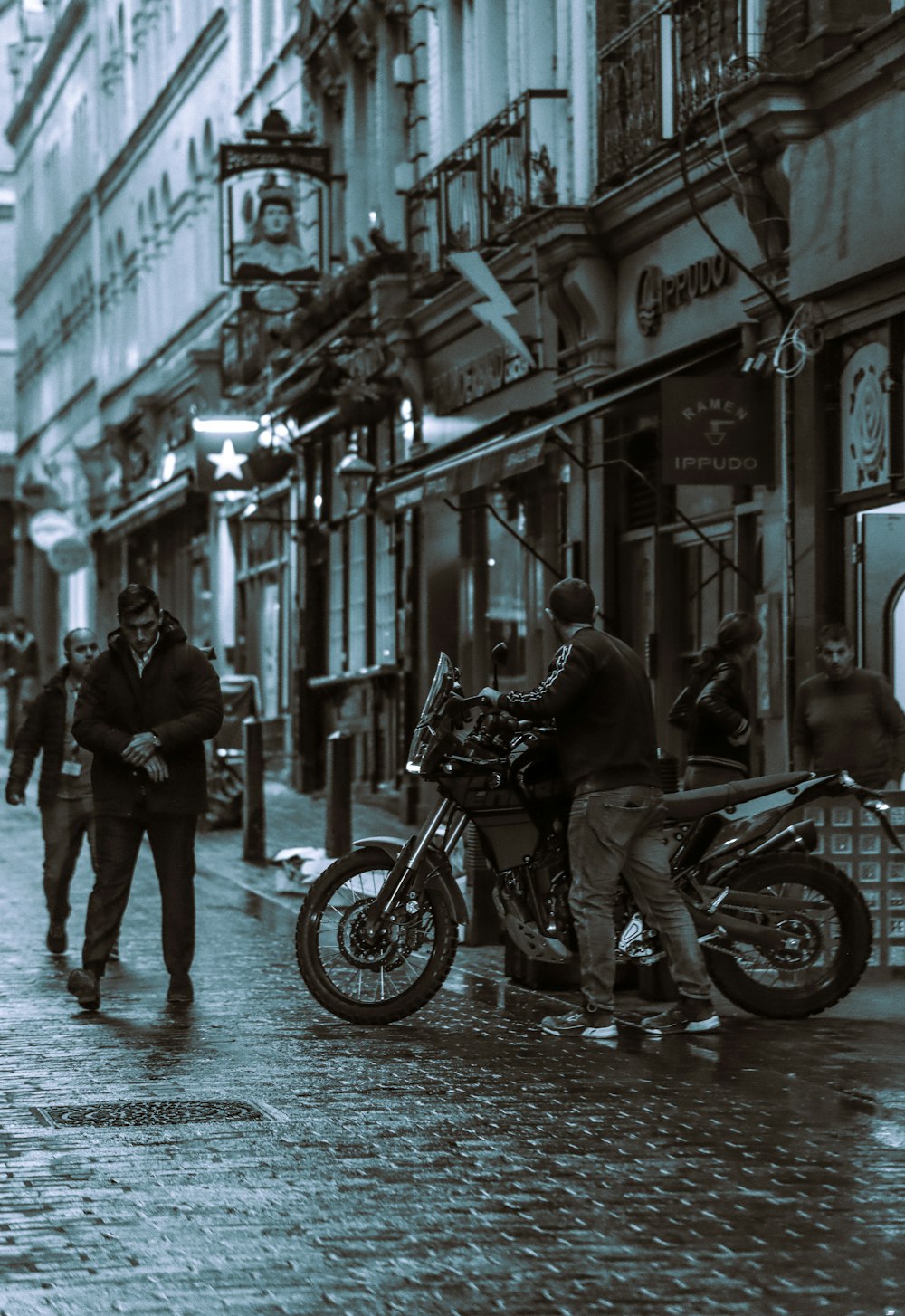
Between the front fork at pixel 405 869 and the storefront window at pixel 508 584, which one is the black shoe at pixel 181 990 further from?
the storefront window at pixel 508 584

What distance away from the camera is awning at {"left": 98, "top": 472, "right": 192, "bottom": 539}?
116 ft

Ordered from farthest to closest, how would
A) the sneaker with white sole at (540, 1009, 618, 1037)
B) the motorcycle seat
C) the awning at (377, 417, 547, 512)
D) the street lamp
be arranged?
the street lamp
the awning at (377, 417, 547, 512)
the motorcycle seat
the sneaker with white sole at (540, 1009, 618, 1037)

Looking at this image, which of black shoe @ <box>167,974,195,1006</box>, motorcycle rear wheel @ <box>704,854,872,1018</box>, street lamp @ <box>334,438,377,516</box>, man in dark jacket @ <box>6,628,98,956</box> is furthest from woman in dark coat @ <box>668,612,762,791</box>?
street lamp @ <box>334,438,377,516</box>

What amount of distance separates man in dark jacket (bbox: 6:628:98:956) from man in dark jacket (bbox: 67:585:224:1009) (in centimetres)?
204

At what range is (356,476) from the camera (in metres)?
25.8

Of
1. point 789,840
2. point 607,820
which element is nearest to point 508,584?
point 789,840

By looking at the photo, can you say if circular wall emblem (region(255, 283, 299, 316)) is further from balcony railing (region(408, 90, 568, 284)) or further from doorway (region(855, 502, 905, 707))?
doorway (region(855, 502, 905, 707))

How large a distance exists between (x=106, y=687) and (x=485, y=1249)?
5.47 m

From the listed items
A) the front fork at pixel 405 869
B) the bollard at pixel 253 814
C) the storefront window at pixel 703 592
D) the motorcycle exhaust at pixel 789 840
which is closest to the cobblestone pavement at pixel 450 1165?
the front fork at pixel 405 869

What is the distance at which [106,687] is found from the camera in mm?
11391

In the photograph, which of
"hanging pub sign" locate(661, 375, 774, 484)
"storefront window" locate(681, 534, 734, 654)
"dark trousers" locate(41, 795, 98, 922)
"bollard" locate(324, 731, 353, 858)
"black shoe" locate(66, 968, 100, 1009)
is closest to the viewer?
"black shoe" locate(66, 968, 100, 1009)

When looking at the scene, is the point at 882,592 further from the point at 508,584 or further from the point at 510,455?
the point at 508,584

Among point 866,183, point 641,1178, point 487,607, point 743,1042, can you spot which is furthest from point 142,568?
point 641,1178

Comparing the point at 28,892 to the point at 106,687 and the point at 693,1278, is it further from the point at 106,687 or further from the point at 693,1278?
the point at 693,1278
